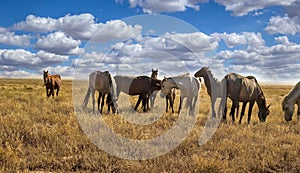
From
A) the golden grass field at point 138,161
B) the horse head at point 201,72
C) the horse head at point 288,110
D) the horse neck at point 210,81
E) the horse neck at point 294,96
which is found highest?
the horse head at point 201,72

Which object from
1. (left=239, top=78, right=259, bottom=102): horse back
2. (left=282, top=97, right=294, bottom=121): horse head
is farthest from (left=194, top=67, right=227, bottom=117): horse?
(left=282, top=97, right=294, bottom=121): horse head

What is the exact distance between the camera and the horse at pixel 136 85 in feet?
46.1

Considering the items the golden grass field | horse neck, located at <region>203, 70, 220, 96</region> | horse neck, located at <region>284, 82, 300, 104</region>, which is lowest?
the golden grass field

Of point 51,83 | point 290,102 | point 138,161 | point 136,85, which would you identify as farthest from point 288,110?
point 51,83

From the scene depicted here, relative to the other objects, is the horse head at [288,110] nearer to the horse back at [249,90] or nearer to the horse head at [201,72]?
the horse back at [249,90]

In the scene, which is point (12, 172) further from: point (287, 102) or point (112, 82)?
point (287, 102)

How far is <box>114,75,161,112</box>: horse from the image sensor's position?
14062 millimetres

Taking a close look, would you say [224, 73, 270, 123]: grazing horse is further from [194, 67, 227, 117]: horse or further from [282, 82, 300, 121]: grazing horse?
[282, 82, 300, 121]: grazing horse

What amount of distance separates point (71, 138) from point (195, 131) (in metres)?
3.58

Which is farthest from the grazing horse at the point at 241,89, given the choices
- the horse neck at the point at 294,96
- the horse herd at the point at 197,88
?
the horse neck at the point at 294,96

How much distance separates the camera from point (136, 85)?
14.2 metres

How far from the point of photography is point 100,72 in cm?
1359

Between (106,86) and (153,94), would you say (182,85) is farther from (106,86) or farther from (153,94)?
(106,86)

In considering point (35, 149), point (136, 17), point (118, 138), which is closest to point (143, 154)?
point (118, 138)
